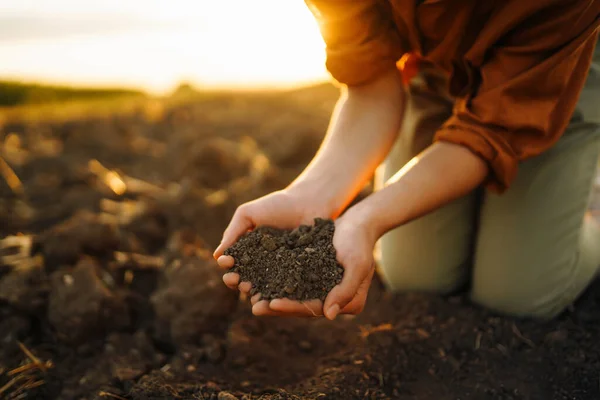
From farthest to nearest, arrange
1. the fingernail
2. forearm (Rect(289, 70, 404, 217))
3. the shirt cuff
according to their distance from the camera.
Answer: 1. forearm (Rect(289, 70, 404, 217))
2. the shirt cuff
3. the fingernail

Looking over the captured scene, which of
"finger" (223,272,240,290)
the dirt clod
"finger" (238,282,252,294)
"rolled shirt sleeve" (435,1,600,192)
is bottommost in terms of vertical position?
the dirt clod

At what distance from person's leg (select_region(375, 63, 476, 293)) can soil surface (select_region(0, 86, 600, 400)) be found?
0.27ft

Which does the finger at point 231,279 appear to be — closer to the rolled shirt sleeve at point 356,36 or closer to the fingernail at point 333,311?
the fingernail at point 333,311

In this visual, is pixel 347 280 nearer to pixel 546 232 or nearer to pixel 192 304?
pixel 192 304

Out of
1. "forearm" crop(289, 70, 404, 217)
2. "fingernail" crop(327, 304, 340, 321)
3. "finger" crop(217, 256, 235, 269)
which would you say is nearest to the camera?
"fingernail" crop(327, 304, 340, 321)

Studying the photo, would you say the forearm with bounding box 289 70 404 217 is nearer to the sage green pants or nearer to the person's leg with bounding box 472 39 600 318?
the sage green pants

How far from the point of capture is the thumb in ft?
3.54

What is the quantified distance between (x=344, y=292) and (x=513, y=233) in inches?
35.0

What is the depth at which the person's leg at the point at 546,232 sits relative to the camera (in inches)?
63.5

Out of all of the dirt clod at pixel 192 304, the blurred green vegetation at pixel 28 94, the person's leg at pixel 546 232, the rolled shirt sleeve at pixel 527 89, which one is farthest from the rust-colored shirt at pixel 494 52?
the blurred green vegetation at pixel 28 94

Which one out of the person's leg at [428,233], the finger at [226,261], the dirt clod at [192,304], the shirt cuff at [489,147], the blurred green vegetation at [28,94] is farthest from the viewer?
the blurred green vegetation at [28,94]

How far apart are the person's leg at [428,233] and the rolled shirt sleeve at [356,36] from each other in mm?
436

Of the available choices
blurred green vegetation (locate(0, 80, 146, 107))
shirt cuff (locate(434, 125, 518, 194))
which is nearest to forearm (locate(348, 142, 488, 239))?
shirt cuff (locate(434, 125, 518, 194))

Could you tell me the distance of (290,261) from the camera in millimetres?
1186
